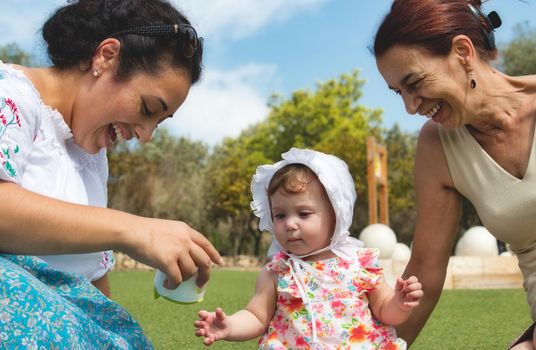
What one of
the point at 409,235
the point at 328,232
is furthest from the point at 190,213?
the point at 328,232

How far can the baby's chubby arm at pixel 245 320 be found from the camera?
2.69m

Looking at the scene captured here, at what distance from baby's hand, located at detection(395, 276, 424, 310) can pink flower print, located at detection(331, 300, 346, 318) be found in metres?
0.28

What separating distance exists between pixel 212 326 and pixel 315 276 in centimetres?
57

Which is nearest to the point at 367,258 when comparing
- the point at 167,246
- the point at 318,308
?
the point at 318,308

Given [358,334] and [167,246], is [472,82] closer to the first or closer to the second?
[358,334]

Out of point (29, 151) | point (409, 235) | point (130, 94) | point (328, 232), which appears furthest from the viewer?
point (409, 235)

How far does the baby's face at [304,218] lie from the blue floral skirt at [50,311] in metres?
1.09

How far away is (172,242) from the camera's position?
71.1 inches

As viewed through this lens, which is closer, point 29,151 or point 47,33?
point 29,151

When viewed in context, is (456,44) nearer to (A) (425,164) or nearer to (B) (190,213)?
(A) (425,164)

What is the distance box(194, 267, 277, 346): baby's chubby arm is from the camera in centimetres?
269

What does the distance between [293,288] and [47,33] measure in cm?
152

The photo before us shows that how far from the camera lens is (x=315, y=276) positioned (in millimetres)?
3045

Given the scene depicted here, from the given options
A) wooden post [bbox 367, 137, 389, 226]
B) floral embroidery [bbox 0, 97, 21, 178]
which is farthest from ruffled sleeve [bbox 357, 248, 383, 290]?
wooden post [bbox 367, 137, 389, 226]
